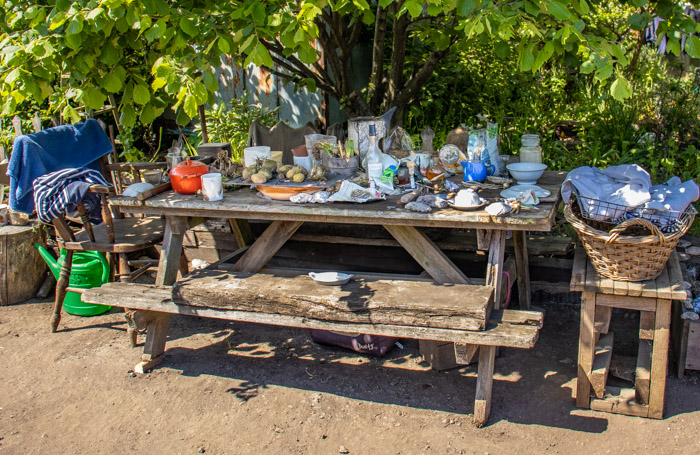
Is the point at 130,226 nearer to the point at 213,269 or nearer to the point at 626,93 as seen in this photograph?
the point at 213,269

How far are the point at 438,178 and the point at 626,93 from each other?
119cm

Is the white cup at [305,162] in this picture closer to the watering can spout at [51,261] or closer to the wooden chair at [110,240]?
the wooden chair at [110,240]

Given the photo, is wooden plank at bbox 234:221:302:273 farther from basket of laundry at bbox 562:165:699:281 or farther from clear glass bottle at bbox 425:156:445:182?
basket of laundry at bbox 562:165:699:281

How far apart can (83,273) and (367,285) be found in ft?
8.19

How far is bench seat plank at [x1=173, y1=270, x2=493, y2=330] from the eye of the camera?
10.2ft

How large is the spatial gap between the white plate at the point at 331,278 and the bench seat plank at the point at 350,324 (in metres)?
0.24

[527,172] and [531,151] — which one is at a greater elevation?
[531,151]

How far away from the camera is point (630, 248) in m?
3.04

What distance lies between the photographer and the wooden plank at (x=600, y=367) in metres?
3.29

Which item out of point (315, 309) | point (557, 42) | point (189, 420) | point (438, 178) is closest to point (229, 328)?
point (189, 420)

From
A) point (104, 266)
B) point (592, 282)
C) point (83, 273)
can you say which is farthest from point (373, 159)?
point (83, 273)

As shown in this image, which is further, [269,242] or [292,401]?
[269,242]

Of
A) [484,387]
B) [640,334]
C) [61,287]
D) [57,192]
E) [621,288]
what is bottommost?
[484,387]

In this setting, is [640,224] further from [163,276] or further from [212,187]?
[163,276]
